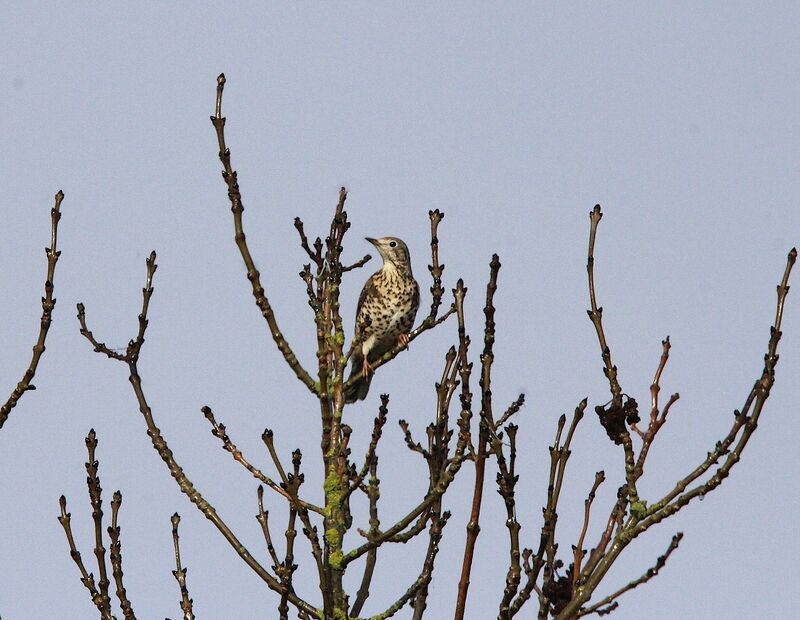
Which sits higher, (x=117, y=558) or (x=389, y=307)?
(x=389, y=307)

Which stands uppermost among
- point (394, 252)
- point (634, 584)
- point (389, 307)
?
point (394, 252)

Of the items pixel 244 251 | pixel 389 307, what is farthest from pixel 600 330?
pixel 389 307

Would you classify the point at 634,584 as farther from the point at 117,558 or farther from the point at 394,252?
the point at 394,252

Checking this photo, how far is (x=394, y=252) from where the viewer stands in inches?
444

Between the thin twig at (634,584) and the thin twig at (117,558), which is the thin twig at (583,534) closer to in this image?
the thin twig at (634,584)

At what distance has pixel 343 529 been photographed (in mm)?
4934

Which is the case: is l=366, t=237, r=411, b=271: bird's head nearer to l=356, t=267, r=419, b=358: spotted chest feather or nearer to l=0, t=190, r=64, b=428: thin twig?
l=356, t=267, r=419, b=358: spotted chest feather

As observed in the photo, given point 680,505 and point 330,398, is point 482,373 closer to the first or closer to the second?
point 330,398

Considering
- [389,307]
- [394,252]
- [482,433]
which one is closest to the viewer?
[482,433]

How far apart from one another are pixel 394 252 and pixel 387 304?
2.20 feet

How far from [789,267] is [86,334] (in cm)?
308

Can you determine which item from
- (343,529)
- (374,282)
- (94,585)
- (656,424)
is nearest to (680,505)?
(656,424)

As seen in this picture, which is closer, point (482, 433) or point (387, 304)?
point (482, 433)

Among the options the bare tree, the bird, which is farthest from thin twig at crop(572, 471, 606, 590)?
the bird
